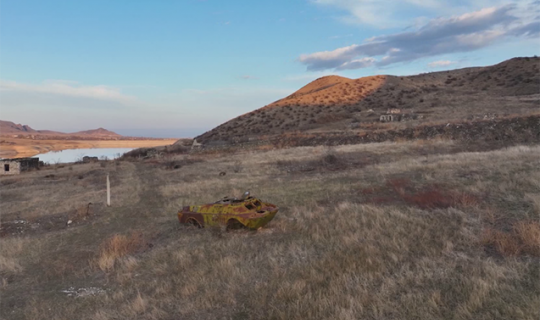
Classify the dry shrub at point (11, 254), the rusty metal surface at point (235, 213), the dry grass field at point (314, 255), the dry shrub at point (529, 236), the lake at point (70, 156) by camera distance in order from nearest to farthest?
1. the dry grass field at point (314, 255)
2. the dry shrub at point (529, 236)
3. the dry shrub at point (11, 254)
4. the rusty metal surface at point (235, 213)
5. the lake at point (70, 156)

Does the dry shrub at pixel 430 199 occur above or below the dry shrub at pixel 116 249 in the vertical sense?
above

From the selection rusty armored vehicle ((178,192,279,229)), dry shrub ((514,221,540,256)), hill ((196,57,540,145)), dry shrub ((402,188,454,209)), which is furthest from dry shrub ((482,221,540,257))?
hill ((196,57,540,145))

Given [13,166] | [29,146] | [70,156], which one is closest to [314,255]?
[13,166]

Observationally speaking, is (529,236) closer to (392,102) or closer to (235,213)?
(235,213)

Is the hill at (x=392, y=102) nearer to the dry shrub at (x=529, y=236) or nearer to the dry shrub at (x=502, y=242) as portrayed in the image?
the dry shrub at (x=529, y=236)

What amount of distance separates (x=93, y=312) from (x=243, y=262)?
2.81 m

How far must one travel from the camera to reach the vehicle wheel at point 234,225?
365 inches

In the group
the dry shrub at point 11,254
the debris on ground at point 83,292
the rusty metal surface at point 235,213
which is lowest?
the dry shrub at point 11,254

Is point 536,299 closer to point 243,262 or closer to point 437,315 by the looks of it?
point 437,315

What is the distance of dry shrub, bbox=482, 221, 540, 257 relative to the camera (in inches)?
233

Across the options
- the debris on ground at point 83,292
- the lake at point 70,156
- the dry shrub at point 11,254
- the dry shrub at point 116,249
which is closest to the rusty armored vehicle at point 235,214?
the dry shrub at point 116,249

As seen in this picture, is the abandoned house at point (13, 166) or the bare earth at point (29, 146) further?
the bare earth at point (29, 146)

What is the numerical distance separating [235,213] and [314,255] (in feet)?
9.88

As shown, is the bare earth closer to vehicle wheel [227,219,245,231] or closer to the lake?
the lake
